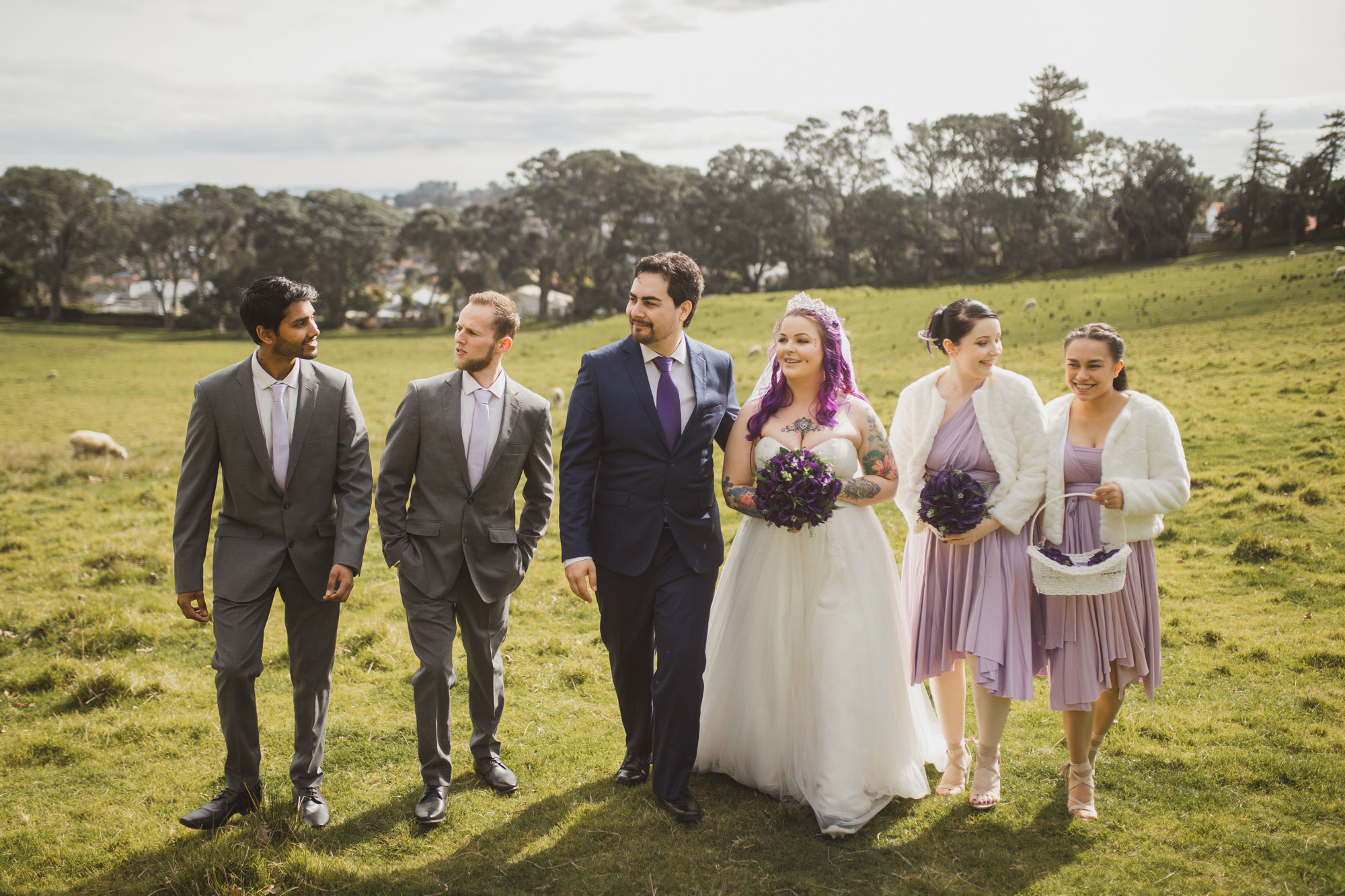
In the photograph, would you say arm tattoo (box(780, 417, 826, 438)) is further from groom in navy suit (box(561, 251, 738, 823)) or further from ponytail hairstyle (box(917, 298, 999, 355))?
ponytail hairstyle (box(917, 298, 999, 355))

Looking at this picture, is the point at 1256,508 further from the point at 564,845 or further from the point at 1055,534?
the point at 564,845

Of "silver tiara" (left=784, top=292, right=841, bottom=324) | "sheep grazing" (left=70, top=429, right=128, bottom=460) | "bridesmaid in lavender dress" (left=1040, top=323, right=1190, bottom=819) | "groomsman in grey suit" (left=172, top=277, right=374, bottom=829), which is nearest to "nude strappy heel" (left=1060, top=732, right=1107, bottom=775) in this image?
"bridesmaid in lavender dress" (left=1040, top=323, right=1190, bottom=819)

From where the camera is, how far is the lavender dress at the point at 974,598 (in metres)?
4.86

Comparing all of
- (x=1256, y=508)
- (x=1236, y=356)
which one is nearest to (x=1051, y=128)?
(x=1236, y=356)

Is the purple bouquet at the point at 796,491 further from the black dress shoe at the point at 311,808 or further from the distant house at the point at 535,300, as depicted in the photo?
the distant house at the point at 535,300

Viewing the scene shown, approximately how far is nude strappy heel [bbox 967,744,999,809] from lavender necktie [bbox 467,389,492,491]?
340 cm

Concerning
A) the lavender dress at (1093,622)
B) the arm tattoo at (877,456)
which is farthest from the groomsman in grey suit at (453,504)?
the lavender dress at (1093,622)

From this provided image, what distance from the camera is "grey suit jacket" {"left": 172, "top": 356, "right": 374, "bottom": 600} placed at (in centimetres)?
464

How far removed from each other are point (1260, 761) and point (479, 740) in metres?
4.91

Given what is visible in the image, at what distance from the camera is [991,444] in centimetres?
502

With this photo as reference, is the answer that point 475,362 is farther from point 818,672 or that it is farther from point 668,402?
point 818,672

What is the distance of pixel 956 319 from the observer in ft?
16.7

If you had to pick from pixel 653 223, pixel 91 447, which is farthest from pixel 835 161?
pixel 91 447

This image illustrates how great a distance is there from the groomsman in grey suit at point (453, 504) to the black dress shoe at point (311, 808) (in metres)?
0.52
